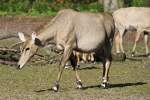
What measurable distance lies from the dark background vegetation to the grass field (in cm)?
1588

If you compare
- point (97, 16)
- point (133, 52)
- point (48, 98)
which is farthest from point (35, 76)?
point (133, 52)

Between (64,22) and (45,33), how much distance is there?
1.66 feet


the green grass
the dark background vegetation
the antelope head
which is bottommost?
the dark background vegetation

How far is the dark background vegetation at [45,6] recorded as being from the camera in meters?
36.2

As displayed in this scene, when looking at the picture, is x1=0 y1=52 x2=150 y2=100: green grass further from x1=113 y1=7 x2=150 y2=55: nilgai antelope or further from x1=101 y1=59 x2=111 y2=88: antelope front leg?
x1=113 y1=7 x2=150 y2=55: nilgai antelope

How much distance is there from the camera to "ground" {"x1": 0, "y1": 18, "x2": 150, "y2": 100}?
43.4 feet

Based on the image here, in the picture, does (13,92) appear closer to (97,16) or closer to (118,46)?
(97,16)

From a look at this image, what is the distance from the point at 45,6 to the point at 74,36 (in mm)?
23403

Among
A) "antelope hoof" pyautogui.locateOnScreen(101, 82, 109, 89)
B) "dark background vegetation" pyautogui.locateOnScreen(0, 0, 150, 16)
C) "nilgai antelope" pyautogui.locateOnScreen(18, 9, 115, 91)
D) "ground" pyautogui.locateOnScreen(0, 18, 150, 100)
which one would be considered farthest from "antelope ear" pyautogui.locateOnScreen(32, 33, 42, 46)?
"dark background vegetation" pyautogui.locateOnScreen(0, 0, 150, 16)

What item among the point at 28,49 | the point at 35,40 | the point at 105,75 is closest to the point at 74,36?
the point at 35,40

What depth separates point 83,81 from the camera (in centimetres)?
1592

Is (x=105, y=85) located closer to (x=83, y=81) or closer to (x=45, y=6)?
(x=83, y=81)

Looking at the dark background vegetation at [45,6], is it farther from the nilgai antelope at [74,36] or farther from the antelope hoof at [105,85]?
the antelope hoof at [105,85]

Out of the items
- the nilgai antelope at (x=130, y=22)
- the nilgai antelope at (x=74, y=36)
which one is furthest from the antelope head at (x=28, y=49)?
the nilgai antelope at (x=130, y=22)
